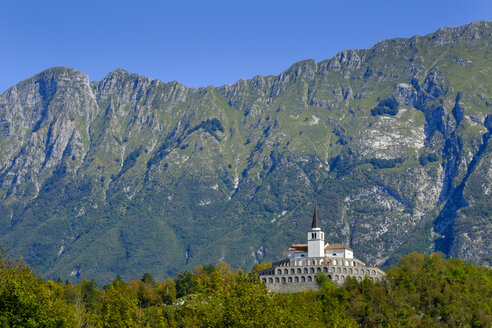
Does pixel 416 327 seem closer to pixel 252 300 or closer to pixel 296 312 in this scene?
pixel 296 312

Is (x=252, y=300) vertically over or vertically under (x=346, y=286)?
under

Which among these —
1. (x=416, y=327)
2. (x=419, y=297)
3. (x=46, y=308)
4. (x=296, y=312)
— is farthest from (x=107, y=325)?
(x=419, y=297)

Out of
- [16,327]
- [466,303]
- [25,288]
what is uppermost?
[466,303]

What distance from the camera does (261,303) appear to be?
8131 cm

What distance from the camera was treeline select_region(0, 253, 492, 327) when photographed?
81.8 m

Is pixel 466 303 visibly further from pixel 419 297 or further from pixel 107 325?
pixel 107 325

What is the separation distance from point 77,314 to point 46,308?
9081 millimetres

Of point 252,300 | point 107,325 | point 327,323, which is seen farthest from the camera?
point 327,323

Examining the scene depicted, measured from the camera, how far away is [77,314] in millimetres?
109188

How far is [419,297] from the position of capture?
179375 millimetres

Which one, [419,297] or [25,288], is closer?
[25,288]

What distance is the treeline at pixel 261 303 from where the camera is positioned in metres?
81.8

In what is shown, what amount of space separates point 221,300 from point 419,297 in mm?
108521

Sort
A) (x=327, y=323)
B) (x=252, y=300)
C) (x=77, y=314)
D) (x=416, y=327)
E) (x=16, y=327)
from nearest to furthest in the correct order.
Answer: (x=252, y=300), (x=16, y=327), (x=77, y=314), (x=327, y=323), (x=416, y=327)
